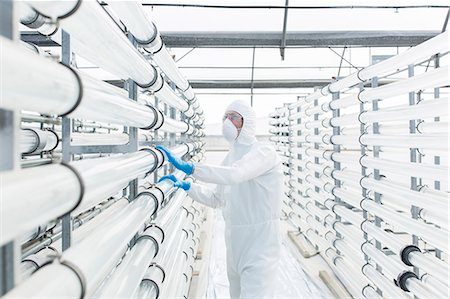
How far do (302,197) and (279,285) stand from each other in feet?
4.37

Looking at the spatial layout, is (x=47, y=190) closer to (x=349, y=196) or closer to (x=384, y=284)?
(x=384, y=284)

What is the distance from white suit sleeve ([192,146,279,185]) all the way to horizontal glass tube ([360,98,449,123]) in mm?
608

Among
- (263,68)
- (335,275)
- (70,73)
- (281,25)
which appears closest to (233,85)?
(263,68)

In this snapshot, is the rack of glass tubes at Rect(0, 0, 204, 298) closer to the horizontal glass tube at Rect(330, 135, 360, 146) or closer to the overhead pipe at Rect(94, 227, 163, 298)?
the overhead pipe at Rect(94, 227, 163, 298)

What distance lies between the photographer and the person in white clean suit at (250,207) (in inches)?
80.1

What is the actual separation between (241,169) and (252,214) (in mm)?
385

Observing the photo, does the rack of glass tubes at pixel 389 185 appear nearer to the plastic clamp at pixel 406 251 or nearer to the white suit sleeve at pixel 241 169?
the plastic clamp at pixel 406 251

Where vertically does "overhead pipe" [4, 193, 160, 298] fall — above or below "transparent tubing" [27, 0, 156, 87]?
below

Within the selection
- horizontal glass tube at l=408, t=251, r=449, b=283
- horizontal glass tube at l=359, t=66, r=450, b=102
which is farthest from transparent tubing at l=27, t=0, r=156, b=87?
horizontal glass tube at l=408, t=251, r=449, b=283

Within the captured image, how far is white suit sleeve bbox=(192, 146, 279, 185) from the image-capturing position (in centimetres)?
180

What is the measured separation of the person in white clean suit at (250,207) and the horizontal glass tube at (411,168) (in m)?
0.55

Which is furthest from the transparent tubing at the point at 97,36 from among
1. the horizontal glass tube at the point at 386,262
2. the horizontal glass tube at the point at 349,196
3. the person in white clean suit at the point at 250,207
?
the horizontal glass tube at the point at 349,196

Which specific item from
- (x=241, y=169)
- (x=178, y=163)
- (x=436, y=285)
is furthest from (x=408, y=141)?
(x=178, y=163)

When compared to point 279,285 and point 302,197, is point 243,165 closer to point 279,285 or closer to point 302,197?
point 279,285
